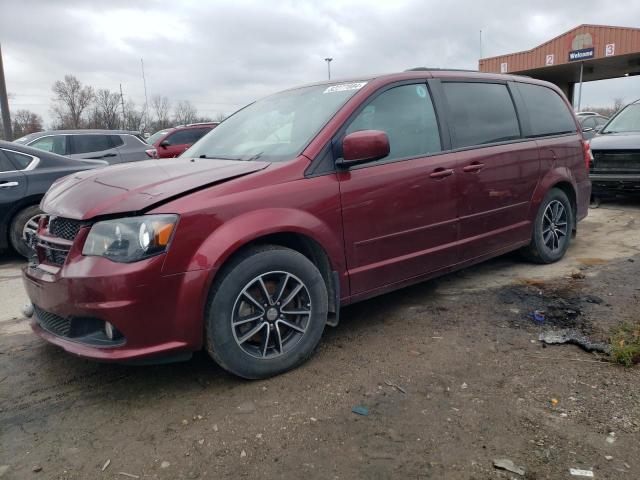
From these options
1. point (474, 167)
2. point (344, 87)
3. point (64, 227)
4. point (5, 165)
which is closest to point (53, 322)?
point (64, 227)

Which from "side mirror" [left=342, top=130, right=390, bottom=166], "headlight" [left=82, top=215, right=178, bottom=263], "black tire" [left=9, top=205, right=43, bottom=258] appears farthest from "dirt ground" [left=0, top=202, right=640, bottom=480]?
"black tire" [left=9, top=205, right=43, bottom=258]

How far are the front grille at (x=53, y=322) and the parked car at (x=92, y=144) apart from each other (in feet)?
24.0

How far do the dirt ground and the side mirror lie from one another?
4.09ft

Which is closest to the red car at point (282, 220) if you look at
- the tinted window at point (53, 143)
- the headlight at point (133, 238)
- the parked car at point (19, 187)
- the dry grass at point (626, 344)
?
the headlight at point (133, 238)

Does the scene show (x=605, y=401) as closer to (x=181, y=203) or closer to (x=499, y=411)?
(x=499, y=411)

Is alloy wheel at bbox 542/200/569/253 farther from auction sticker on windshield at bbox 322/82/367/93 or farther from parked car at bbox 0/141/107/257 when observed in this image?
parked car at bbox 0/141/107/257

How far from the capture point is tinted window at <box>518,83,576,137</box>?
16.0ft

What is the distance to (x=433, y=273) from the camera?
12.8ft

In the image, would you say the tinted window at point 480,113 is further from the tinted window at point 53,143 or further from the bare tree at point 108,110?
the bare tree at point 108,110

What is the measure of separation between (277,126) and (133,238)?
1.52m

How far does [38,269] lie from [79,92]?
7773 cm

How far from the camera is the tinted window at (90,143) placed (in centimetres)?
1003

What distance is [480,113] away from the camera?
4.30 m

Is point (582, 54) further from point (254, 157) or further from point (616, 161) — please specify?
point (254, 157)
